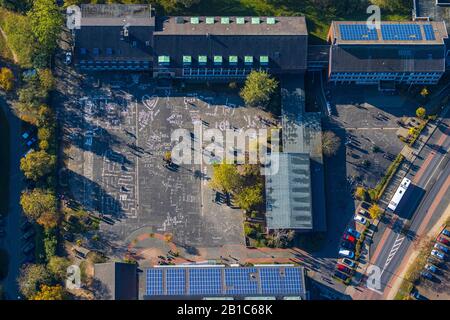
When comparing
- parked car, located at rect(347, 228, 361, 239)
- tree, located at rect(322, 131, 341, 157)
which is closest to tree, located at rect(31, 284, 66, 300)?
parked car, located at rect(347, 228, 361, 239)

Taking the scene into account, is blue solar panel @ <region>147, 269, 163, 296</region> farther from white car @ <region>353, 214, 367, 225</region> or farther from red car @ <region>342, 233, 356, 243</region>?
white car @ <region>353, 214, 367, 225</region>

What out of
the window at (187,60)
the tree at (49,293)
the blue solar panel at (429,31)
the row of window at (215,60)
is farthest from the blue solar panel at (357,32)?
the tree at (49,293)

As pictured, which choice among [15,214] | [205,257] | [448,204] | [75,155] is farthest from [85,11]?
[448,204]

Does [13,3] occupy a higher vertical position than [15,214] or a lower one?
higher

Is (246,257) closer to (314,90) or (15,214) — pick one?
(314,90)

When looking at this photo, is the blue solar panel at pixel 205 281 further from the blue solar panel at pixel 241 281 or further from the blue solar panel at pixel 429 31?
the blue solar panel at pixel 429 31
